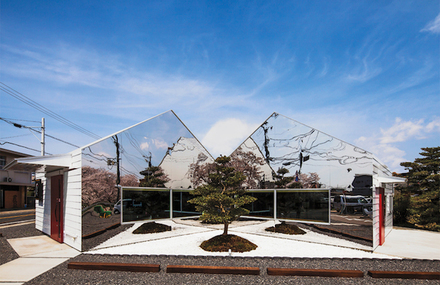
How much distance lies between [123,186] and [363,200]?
277 inches

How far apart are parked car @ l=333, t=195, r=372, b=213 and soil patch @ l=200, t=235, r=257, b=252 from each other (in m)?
2.82

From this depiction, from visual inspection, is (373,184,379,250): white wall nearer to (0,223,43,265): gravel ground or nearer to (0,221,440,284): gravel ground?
(0,221,440,284): gravel ground

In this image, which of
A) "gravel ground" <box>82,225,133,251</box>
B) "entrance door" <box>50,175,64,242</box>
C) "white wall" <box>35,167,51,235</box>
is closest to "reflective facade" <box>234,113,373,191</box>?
"gravel ground" <box>82,225,133,251</box>

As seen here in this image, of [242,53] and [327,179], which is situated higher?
[242,53]

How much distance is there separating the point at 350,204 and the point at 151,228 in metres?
6.36

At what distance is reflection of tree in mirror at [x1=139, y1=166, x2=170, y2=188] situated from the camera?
334 inches

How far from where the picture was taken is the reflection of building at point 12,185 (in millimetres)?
24031

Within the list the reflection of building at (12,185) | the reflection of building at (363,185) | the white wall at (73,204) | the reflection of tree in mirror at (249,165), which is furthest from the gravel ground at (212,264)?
the reflection of building at (12,185)

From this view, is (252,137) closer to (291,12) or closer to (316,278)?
(291,12)

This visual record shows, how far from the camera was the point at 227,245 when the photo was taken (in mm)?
7230

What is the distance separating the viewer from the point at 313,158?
849cm

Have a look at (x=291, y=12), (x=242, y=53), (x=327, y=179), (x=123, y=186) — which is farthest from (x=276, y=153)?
(x=123, y=186)

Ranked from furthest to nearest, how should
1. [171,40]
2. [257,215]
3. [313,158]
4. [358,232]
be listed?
[257,215] → [171,40] → [313,158] → [358,232]

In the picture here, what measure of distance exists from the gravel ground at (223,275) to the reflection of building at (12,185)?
2398 cm
